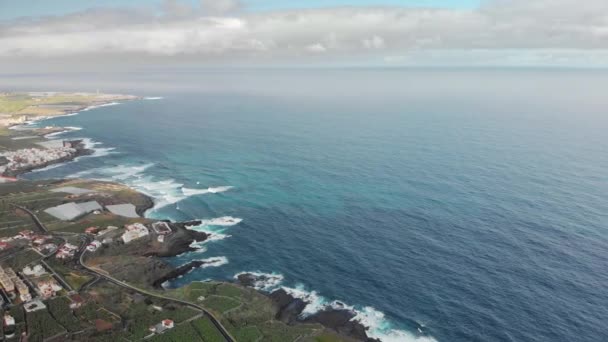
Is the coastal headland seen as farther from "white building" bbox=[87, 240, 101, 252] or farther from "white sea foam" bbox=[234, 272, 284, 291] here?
"white sea foam" bbox=[234, 272, 284, 291]

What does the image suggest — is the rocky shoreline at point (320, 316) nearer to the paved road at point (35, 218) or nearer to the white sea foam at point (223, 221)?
the white sea foam at point (223, 221)

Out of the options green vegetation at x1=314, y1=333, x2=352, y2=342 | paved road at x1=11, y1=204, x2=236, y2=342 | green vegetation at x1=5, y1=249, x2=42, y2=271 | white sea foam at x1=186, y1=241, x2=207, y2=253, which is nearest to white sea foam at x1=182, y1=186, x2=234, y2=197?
white sea foam at x1=186, y1=241, x2=207, y2=253

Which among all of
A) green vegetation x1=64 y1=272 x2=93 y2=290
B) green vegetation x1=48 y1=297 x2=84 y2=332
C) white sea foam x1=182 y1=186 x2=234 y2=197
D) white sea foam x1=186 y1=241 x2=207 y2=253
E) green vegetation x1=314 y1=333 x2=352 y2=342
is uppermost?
white sea foam x1=182 y1=186 x2=234 y2=197

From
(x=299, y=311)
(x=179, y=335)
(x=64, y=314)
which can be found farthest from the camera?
(x=299, y=311)

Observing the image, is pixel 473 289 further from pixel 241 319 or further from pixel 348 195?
pixel 348 195

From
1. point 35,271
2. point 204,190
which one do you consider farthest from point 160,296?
point 204,190

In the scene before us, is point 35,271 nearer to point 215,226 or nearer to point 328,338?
point 215,226
